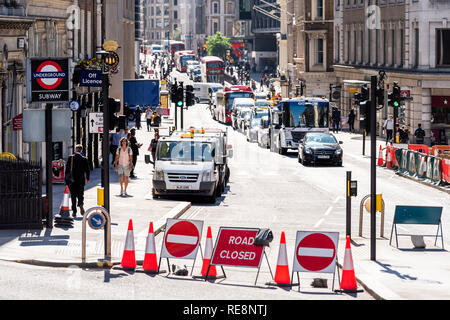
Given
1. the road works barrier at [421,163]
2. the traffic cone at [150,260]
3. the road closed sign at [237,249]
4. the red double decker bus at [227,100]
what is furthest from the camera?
the red double decker bus at [227,100]

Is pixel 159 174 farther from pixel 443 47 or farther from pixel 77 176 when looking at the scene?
pixel 443 47

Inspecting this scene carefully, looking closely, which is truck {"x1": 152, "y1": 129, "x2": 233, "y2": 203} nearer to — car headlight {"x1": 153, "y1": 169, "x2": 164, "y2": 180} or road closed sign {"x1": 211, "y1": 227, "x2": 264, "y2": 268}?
car headlight {"x1": 153, "y1": 169, "x2": 164, "y2": 180}

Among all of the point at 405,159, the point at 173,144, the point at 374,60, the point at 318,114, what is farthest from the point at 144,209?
the point at 374,60

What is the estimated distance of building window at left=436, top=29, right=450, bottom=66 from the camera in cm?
6259

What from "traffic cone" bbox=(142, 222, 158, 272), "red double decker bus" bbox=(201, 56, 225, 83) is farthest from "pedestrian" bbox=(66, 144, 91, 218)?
"red double decker bus" bbox=(201, 56, 225, 83)

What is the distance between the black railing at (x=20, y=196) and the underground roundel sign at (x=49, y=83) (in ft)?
8.07

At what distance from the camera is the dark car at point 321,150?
47.9 m

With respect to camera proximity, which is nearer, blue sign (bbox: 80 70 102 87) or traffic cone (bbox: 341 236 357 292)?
traffic cone (bbox: 341 236 357 292)

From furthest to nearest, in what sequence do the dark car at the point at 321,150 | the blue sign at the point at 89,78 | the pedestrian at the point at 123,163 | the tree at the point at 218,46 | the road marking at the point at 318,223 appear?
the tree at the point at 218,46 < the dark car at the point at 321,150 < the blue sign at the point at 89,78 < the pedestrian at the point at 123,163 < the road marking at the point at 318,223

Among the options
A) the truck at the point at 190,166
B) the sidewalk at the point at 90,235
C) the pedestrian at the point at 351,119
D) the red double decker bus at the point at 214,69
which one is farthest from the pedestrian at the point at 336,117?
the red double decker bus at the point at 214,69

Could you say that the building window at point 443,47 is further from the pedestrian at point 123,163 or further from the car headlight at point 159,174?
the car headlight at point 159,174

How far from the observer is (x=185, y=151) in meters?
33.6

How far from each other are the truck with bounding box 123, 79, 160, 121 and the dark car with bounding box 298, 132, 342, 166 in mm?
23793

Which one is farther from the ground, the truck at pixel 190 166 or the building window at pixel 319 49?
the building window at pixel 319 49
